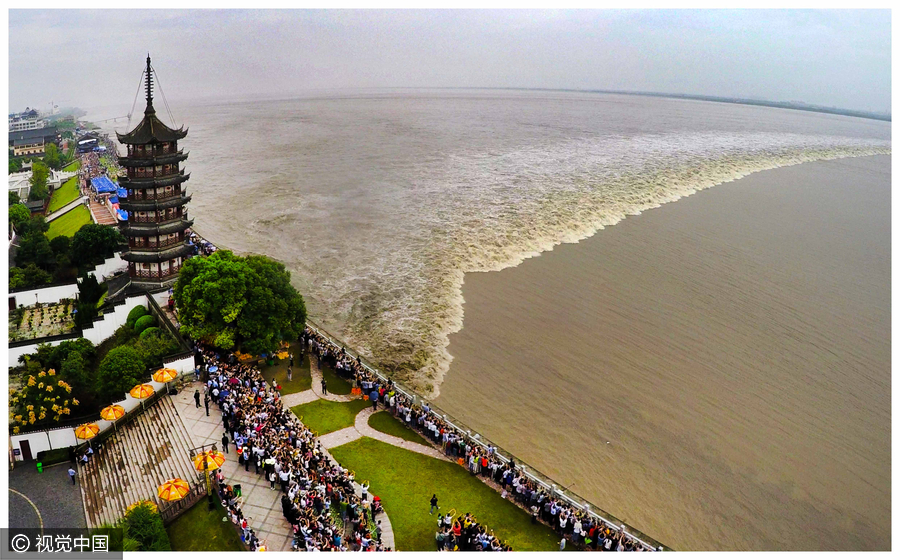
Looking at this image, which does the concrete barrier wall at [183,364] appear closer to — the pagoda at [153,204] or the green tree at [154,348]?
the green tree at [154,348]

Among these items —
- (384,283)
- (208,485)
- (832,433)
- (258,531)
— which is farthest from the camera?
(384,283)

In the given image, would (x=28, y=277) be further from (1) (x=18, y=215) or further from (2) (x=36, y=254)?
(1) (x=18, y=215)

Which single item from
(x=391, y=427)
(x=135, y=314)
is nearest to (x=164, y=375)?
(x=391, y=427)

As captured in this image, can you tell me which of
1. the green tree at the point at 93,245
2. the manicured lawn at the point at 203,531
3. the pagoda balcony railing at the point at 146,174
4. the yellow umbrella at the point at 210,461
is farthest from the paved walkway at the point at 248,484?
the green tree at the point at 93,245

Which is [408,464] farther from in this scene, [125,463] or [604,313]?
[604,313]

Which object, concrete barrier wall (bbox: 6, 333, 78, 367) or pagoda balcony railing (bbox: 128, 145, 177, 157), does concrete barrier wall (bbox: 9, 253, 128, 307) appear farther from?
pagoda balcony railing (bbox: 128, 145, 177, 157)

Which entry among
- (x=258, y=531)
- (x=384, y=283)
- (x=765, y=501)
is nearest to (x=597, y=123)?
(x=384, y=283)

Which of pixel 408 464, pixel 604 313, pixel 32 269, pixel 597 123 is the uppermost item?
pixel 597 123
